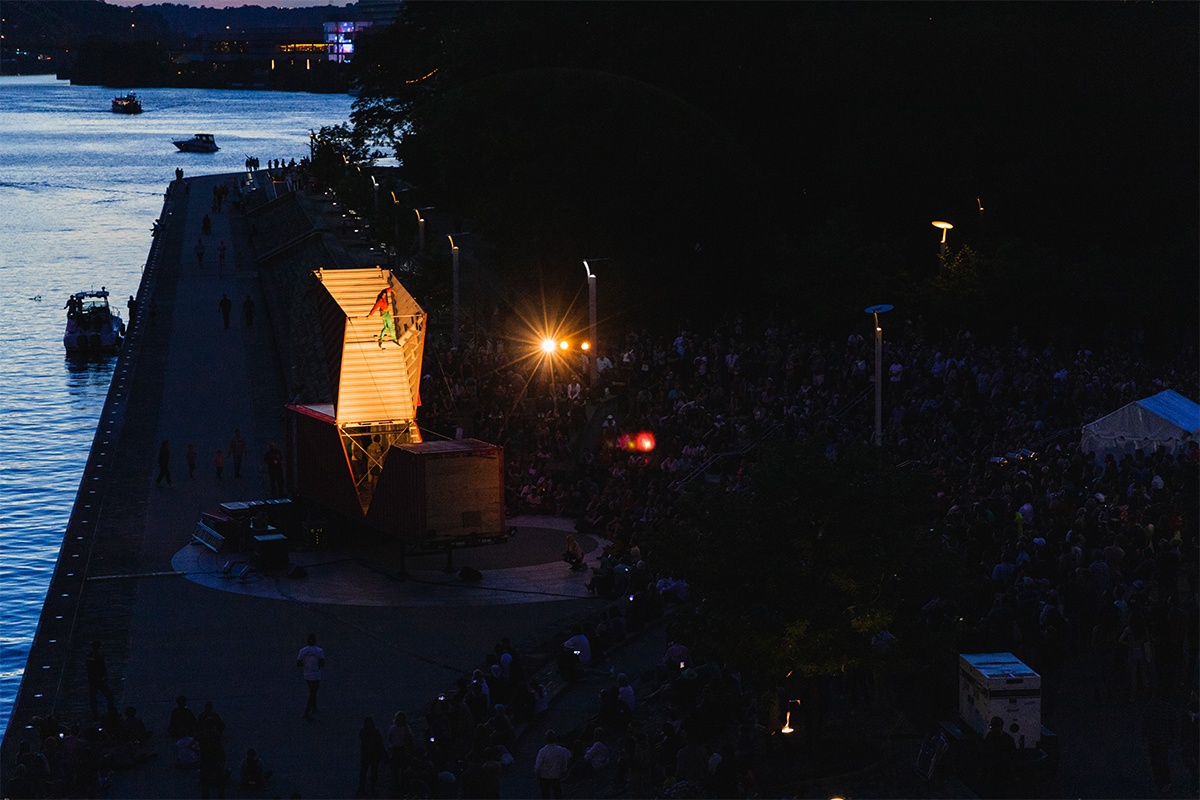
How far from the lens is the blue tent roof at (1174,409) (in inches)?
1189

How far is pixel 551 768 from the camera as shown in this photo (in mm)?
19672

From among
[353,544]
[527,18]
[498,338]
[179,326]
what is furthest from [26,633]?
[527,18]

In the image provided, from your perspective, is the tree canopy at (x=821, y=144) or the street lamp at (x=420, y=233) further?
the street lamp at (x=420, y=233)

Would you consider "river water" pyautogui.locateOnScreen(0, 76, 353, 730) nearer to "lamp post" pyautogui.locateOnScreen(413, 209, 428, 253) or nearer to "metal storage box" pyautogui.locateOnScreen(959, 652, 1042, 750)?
"lamp post" pyautogui.locateOnScreen(413, 209, 428, 253)

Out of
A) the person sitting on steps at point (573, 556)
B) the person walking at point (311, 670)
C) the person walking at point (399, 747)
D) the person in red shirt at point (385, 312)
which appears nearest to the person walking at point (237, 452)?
the person in red shirt at point (385, 312)

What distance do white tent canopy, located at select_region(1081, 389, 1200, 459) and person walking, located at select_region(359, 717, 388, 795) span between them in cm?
1540

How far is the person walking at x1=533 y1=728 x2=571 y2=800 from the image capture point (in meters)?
19.7

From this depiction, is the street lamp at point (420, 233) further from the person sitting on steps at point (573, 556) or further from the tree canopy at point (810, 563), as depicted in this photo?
the tree canopy at point (810, 563)

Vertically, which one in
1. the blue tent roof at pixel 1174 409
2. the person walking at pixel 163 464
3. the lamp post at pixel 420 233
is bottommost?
the person walking at pixel 163 464

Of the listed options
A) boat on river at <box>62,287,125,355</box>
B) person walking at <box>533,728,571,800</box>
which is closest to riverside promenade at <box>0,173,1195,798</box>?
person walking at <box>533,728,571,800</box>

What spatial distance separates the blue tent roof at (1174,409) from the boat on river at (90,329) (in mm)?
47028

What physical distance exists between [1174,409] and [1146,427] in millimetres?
670

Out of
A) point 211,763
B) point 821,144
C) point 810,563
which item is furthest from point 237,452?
point 821,144

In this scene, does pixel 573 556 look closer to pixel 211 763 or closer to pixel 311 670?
pixel 311 670
